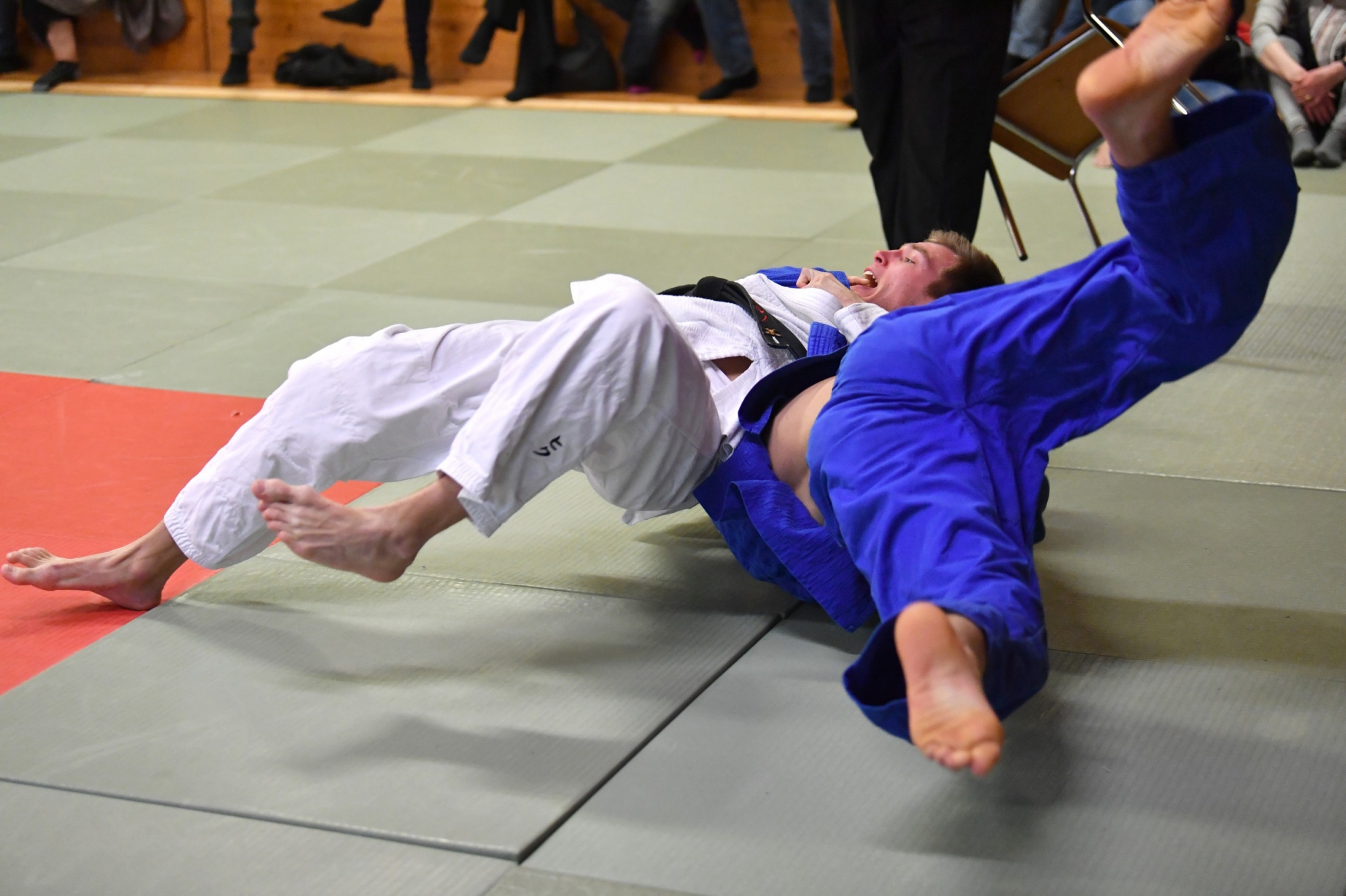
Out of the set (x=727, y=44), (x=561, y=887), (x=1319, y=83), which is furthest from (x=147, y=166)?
(x=561, y=887)

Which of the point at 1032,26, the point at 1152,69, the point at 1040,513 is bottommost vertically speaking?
the point at 1040,513

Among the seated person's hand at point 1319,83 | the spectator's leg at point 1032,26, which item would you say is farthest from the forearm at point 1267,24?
the spectator's leg at point 1032,26

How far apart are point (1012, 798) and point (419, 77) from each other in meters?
7.41

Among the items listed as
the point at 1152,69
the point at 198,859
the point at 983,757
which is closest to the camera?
the point at 983,757

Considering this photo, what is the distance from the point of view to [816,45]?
781cm

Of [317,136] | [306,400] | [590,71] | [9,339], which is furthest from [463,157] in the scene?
[306,400]

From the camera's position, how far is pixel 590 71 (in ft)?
27.6

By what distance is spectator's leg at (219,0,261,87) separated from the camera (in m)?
8.84

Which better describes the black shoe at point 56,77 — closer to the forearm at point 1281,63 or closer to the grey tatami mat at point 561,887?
the forearm at point 1281,63

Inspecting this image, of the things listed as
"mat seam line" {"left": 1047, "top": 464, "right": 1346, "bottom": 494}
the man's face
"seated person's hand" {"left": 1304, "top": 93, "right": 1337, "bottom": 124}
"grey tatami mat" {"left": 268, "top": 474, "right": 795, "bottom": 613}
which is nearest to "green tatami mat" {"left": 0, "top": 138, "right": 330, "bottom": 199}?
"grey tatami mat" {"left": 268, "top": 474, "right": 795, "bottom": 613}

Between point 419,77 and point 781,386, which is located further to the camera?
point 419,77

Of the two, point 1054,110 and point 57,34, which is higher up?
point 1054,110

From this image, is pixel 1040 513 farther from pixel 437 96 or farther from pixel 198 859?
pixel 437 96

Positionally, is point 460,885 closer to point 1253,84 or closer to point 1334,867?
point 1334,867
